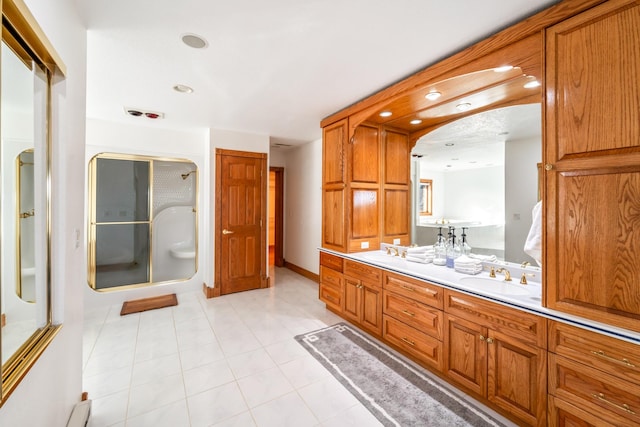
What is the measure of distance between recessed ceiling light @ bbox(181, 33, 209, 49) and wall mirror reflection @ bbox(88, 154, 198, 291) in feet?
8.34

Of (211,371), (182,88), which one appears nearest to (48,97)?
(182,88)

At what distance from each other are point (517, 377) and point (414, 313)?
774 millimetres

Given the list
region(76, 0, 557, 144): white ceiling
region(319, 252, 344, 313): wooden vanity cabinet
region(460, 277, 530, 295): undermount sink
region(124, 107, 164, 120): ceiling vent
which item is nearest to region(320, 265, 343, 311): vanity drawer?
region(319, 252, 344, 313): wooden vanity cabinet

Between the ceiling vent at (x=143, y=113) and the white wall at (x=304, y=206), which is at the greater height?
the ceiling vent at (x=143, y=113)

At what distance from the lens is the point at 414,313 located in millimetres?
2277

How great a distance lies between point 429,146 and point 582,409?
7.85ft

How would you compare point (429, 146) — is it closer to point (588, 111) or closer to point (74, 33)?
point (588, 111)

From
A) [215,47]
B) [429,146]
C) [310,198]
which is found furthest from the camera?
[310,198]

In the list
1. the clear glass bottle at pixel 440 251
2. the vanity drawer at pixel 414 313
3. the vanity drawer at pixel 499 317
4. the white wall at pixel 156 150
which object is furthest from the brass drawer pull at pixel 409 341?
the white wall at pixel 156 150

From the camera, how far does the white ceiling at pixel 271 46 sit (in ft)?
5.16

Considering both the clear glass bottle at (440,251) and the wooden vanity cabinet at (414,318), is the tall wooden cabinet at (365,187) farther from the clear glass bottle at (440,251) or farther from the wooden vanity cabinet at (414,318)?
the wooden vanity cabinet at (414,318)

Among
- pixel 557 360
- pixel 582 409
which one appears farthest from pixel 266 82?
pixel 582 409

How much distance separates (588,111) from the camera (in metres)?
1.35

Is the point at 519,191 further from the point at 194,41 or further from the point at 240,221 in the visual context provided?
the point at 240,221
